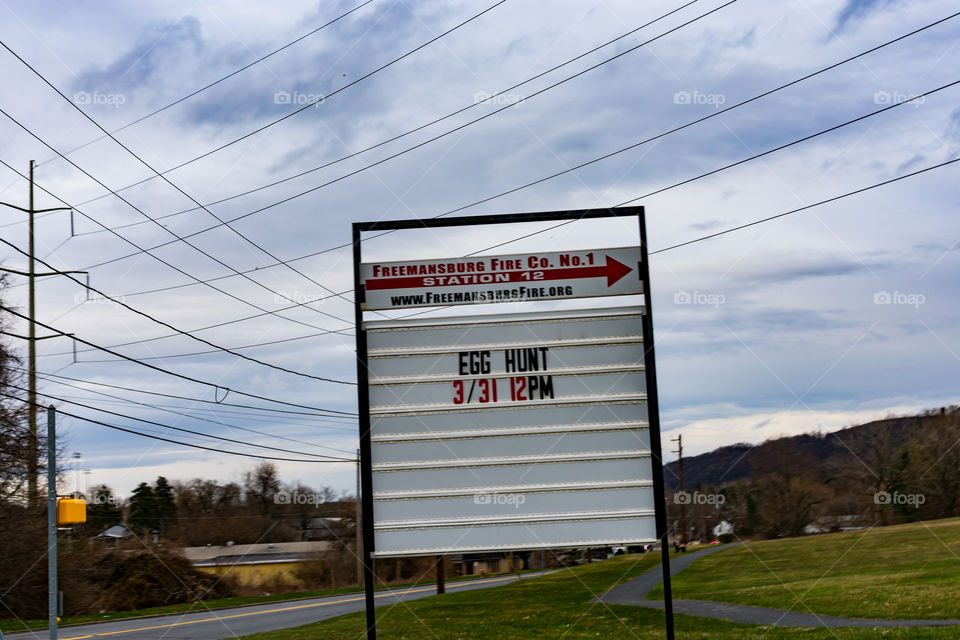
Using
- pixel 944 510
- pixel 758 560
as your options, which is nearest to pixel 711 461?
pixel 944 510

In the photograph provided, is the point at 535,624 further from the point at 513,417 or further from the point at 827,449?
the point at 827,449

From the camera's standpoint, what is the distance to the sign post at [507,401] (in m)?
9.30

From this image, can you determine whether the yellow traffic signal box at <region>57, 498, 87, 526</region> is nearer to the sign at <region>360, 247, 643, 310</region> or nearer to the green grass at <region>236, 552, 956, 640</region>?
the green grass at <region>236, 552, 956, 640</region>

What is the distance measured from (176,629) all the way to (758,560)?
29473mm

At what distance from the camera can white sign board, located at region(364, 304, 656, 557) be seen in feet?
30.4

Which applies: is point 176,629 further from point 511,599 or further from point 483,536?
point 483,536

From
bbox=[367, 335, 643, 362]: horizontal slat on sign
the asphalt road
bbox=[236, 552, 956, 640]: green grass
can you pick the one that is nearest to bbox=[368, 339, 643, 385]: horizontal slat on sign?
bbox=[367, 335, 643, 362]: horizontal slat on sign

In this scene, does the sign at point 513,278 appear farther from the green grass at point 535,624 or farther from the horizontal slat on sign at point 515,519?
the green grass at point 535,624

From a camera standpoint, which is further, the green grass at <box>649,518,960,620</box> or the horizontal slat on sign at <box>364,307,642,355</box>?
the green grass at <box>649,518,960,620</box>

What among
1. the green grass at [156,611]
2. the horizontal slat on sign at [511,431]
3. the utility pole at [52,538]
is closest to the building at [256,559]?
the green grass at [156,611]

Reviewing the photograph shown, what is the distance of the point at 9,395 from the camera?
34656 mm

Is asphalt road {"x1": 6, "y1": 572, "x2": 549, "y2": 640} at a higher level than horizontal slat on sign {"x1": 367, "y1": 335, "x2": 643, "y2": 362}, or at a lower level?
lower

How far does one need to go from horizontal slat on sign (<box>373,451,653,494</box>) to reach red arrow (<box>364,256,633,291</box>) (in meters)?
1.99

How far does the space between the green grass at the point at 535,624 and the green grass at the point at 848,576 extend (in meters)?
2.91
